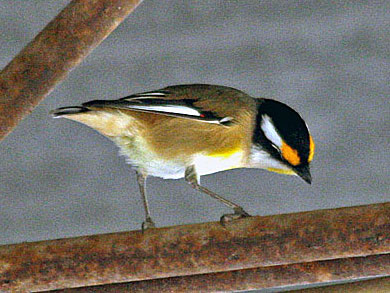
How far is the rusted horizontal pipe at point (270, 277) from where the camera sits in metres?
1.11

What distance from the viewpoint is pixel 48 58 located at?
54.4 inches

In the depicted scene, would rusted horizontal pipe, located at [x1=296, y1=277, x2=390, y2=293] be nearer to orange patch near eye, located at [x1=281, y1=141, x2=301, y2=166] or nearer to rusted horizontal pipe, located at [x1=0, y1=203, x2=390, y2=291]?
rusted horizontal pipe, located at [x1=0, y1=203, x2=390, y2=291]

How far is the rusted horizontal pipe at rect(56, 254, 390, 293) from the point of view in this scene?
43.7 inches

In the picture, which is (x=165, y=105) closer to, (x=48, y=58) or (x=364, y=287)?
(x=48, y=58)

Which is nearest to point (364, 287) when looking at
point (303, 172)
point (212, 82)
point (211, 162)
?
point (303, 172)

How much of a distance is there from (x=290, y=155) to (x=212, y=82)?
129cm

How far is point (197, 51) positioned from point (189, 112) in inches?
42.0

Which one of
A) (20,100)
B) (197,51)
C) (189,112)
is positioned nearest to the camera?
(20,100)

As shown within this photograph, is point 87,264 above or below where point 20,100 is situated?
below

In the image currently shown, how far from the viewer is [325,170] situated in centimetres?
312

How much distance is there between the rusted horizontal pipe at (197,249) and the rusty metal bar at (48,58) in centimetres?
29

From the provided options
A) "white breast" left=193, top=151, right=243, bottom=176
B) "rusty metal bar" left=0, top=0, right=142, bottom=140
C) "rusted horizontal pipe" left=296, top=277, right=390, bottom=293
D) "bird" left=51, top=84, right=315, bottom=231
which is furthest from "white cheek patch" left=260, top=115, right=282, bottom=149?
"rusted horizontal pipe" left=296, top=277, right=390, bottom=293

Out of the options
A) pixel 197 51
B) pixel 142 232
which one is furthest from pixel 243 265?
pixel 197 51

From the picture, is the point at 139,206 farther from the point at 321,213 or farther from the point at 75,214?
the point at 321,213
